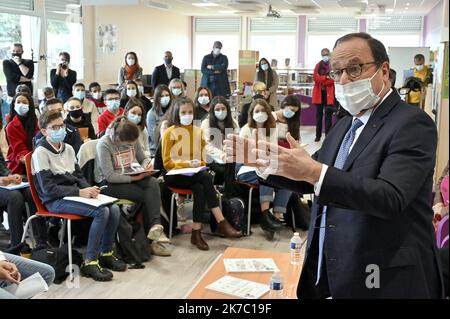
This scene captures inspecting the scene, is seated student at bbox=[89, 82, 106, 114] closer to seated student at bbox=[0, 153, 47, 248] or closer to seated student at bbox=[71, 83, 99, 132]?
seated student at bbox=[71, 83, 99, 132]

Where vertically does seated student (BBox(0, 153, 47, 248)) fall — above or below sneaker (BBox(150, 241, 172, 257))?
above

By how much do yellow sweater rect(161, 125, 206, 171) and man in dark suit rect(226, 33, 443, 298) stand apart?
10.6ft

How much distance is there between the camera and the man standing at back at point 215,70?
385 inches

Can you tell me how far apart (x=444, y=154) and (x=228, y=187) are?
13.2 feet

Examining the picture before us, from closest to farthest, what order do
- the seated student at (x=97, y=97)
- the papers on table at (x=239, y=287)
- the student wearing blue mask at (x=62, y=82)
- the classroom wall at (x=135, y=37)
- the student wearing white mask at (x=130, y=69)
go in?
the papers on table at (x=239, y=287) < the seated student at (x=97, y=97) < the student wearing blue mask at (x=62, y=82) < the student wearing white mask at (x=130, y=69) < the classroom wall at (x=135, y=37)

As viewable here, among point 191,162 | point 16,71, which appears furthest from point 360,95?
point 16,71

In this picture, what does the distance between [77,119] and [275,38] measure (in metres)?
12.6

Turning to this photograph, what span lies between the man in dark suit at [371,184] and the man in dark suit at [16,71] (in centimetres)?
722

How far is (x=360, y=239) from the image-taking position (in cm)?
142

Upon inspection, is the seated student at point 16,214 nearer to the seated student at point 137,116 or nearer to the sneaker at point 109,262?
the sneaker at point 109,262

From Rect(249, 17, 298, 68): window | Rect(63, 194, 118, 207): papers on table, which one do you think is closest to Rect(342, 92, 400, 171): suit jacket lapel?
Rect(63, 194, 118, 207): papers on table

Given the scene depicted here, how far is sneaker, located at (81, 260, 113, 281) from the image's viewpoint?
12.4 feet

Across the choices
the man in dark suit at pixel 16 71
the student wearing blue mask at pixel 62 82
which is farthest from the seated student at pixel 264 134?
the man in dark suit at pixel 16 71
